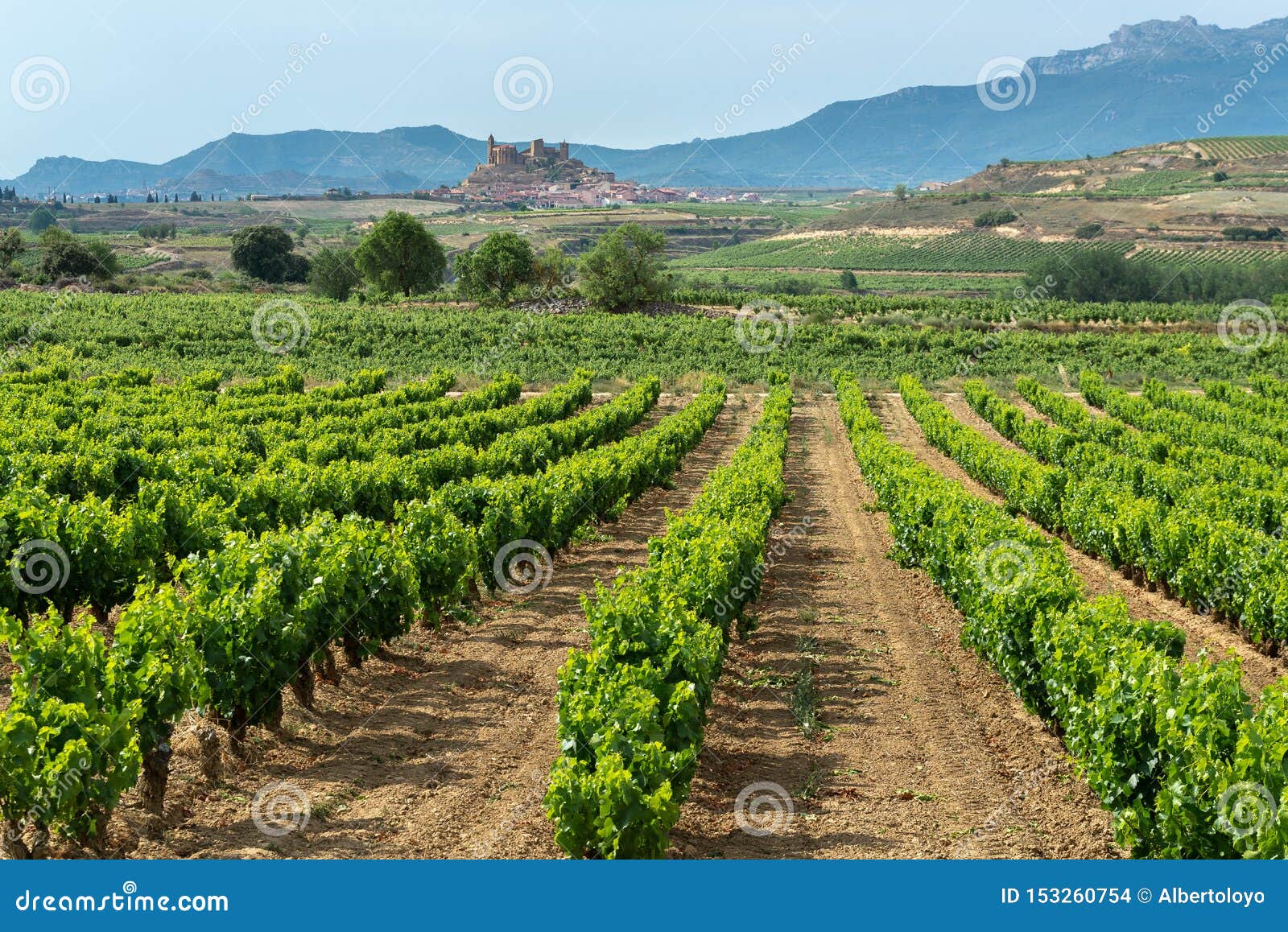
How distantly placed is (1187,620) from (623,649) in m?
10.4

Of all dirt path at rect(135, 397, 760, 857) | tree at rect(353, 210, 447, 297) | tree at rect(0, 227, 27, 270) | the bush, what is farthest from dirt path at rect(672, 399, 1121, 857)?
the bush

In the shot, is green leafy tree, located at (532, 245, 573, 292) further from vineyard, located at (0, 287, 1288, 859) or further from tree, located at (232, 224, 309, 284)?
vineyard, located at (0, 287, 1288, 859)

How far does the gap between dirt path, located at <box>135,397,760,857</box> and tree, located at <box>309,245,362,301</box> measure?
96.6 metres

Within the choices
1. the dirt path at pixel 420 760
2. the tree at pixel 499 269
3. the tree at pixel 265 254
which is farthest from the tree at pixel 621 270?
the dirt path at pixel 420 760

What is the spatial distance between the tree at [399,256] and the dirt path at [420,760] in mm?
A: 79315

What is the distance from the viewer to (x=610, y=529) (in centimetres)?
2228

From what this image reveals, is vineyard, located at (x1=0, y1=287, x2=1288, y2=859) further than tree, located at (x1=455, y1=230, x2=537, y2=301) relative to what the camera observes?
No

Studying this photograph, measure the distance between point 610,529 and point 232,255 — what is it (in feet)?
328

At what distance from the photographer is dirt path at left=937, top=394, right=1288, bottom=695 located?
1360 centimetres

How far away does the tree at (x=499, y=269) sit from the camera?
84.5m

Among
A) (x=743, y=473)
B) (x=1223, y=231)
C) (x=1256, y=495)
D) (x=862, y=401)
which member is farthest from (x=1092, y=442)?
(x=1223, y=231)

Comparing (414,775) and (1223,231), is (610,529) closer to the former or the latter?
(414,775)

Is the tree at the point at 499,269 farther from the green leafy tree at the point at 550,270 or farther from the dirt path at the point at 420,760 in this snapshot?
the dirt path at the point at 420,760

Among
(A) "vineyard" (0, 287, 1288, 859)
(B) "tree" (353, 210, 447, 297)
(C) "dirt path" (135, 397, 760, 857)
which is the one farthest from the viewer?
(B) "tree" (353, 210, 447, 297)
